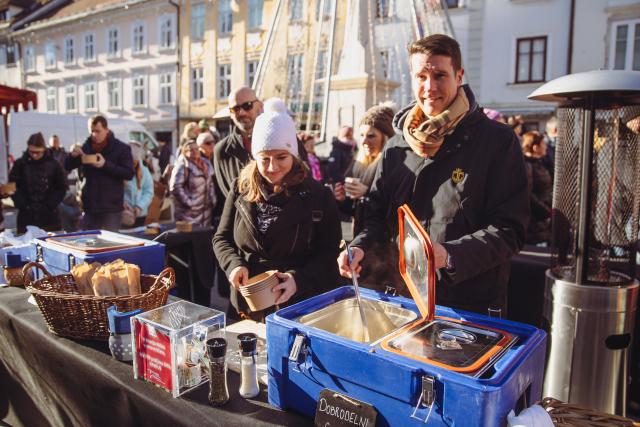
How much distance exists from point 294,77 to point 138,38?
10.3 meters

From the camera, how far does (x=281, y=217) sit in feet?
6.97

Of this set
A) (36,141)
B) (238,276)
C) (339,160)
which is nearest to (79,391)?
(238,276)

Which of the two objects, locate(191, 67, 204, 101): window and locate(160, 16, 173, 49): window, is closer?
locate(191, 67, 204, 101): window

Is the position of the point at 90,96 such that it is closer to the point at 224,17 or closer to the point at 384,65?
the point at 224,17

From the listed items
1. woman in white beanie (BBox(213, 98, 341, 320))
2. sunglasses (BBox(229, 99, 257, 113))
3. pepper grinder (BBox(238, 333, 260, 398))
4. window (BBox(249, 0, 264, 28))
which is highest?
window (BBox(249, 0, 264, 28))

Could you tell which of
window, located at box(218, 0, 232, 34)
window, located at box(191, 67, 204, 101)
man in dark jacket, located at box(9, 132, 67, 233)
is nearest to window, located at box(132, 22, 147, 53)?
window, located at box(191, 67, 204, 101)

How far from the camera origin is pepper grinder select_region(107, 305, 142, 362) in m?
1.60

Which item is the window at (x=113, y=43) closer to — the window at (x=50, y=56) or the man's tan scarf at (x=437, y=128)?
the window at (x=50, y=56)

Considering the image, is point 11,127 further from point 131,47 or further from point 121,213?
point 131,47

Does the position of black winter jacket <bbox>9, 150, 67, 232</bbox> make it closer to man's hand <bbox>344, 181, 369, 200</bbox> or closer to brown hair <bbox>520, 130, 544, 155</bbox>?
man's hand <bbox>344, 181, 369, 200</bbox>

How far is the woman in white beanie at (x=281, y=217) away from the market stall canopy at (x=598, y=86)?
3.77 ft

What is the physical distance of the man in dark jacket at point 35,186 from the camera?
5223mm

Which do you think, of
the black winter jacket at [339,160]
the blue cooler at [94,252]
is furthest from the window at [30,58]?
the blue cooler at [94,252]

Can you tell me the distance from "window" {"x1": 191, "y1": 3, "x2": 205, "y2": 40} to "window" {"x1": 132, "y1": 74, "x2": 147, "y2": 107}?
339 cm
